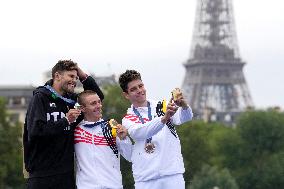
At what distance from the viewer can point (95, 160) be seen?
36.6 feet

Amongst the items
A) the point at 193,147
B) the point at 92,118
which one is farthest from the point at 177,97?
the point at 193,147

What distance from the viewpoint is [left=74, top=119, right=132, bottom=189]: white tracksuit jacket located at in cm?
1112

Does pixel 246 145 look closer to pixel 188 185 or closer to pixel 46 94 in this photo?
pixel 188 185

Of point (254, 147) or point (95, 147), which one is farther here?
point (254, 147)

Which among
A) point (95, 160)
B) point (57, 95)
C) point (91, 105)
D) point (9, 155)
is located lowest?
point (95, 160)

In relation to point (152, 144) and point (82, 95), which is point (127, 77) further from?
point (152, 144)

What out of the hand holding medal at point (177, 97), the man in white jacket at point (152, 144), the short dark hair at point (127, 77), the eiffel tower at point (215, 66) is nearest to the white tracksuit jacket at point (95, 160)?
the man in white jacket at point (152, 144)

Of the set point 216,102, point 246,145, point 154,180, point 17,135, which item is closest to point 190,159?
point 246,145

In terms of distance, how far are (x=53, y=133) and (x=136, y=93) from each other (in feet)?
4.38

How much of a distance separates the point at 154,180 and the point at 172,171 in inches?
10.6

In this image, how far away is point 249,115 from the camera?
78000 millimetres

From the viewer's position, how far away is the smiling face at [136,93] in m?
11.5

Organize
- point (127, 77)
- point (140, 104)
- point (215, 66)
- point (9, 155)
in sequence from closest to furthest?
point (127, 77) → point (140, 104) → point (9, 155) → point (215, 66)

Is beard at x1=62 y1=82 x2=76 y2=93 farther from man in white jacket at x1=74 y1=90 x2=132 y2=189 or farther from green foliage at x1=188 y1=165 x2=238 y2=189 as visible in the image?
green foliage at x1=188 y1=165 x2=238 y2=189
